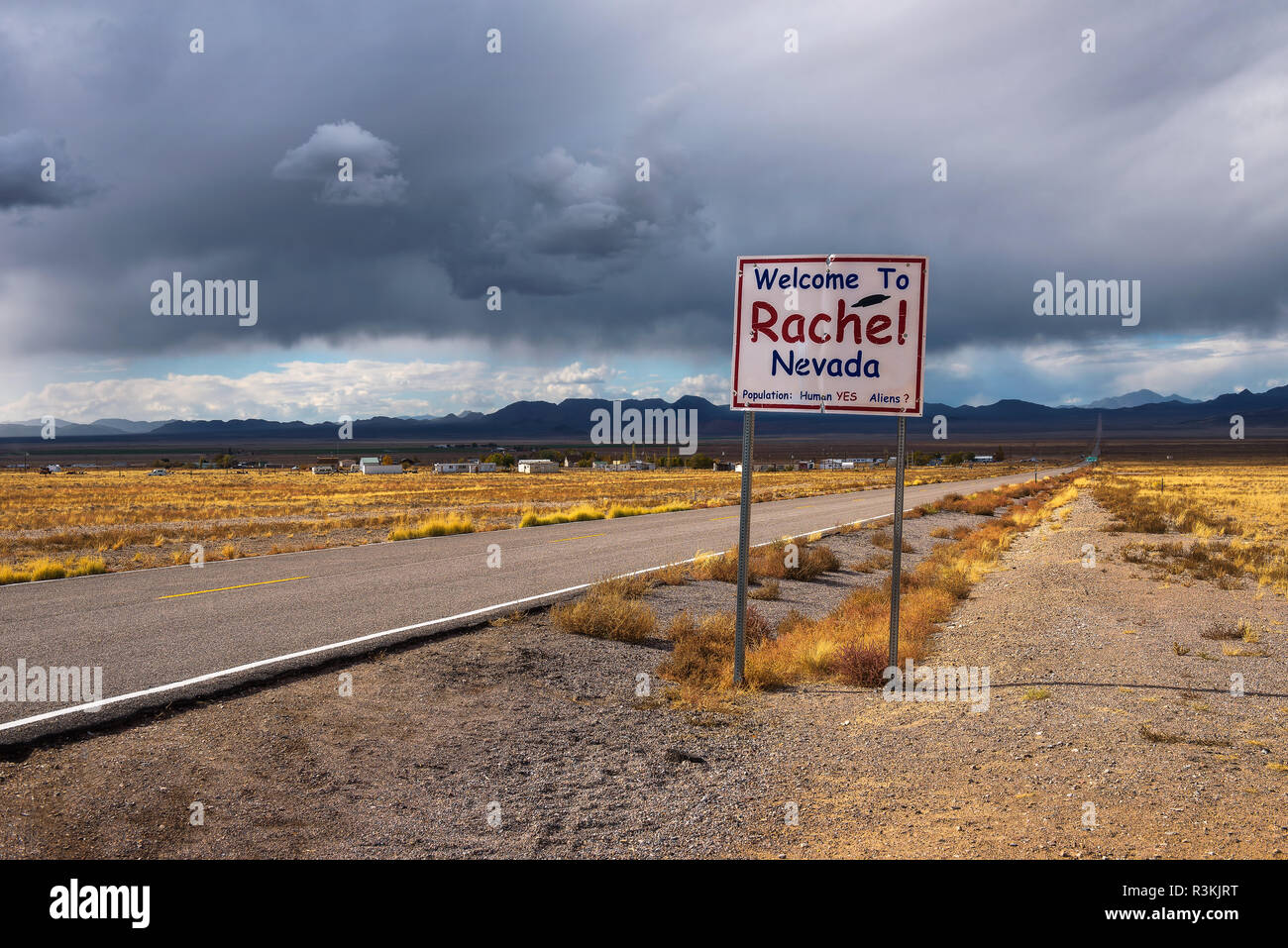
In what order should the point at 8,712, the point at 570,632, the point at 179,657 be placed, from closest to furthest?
the point at 8,712
the point at 179,657
the point at 570,632

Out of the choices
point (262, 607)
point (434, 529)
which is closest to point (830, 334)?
point (262, 607)

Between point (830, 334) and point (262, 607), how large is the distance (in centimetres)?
818

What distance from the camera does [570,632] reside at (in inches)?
396

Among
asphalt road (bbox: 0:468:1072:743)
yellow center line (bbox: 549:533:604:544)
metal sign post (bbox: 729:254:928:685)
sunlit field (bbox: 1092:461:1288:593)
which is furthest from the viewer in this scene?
yellow center line (bbox: 549:533:604:544)

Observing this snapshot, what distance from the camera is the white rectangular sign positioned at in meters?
7.17

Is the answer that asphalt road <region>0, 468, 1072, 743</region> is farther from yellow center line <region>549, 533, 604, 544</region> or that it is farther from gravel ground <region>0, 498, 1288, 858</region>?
gravel ground <region>0, 498, 1288, 858</region>

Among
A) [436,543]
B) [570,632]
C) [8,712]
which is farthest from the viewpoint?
[436,543]

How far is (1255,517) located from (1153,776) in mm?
30291

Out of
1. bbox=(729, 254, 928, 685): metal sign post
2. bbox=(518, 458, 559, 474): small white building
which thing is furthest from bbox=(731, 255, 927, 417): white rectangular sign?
bbox=(518, 458, 559, 474): small white building

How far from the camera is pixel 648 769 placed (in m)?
5.73

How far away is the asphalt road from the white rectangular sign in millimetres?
5106

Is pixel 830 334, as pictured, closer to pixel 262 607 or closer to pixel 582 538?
pixel 262 607

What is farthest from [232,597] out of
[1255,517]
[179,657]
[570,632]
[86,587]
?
[1255,517]
